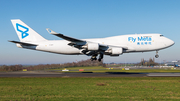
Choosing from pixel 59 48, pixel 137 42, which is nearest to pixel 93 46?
pixel 59 48

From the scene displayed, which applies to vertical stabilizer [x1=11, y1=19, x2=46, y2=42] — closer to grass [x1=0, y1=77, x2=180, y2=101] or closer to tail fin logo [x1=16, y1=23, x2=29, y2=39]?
tail fin logo [x1=16, y1=23, x2=29, y2=39]

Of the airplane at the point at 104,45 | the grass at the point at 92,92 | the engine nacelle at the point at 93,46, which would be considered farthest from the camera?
the airplane at the point at 104,45

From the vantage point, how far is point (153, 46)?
1452 inches

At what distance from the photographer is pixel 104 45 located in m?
36.6

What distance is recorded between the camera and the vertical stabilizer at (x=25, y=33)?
136 ft

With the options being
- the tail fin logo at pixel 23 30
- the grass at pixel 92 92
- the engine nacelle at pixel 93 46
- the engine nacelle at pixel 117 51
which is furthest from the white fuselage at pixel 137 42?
the grass at pixel 92 92

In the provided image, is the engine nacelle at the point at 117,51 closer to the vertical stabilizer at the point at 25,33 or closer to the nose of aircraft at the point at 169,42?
the nose of aircraft at the point at 169,42

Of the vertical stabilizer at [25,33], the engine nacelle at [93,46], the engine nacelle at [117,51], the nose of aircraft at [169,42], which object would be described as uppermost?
the vertical stabilizer at [25,33]

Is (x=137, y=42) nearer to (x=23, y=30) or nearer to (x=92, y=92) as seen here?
(x=92, y=92)

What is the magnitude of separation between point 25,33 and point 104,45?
1972 cm

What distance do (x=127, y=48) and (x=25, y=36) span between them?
80.0ft

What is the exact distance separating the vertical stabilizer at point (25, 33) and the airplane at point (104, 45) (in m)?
0.90

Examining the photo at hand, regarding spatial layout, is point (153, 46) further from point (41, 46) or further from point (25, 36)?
point (25, 36)

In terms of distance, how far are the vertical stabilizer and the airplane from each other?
90 centimetres
